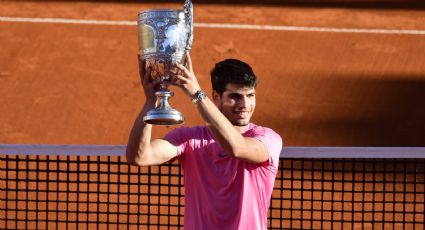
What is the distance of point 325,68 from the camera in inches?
538

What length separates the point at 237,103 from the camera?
4.47 m

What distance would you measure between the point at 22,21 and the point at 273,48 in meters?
3.66

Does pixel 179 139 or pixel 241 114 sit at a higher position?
pixel 241 114

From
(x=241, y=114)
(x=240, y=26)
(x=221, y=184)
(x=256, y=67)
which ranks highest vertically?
(x=240, y=26)

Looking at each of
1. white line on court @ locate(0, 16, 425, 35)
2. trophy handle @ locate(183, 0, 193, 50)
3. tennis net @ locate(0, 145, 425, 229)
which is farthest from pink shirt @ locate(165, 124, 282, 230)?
white line on court @ locate(0, 16, 425, 35)

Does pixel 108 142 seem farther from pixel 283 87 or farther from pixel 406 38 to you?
pixel 406 38

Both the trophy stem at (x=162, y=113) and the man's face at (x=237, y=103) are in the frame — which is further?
the man's face at (x=237, y=103)

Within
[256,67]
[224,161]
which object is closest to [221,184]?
[224,161]

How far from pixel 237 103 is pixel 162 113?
1.38 feet

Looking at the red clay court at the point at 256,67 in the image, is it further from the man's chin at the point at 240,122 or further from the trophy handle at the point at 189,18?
the trophy handle at the point at 189,18

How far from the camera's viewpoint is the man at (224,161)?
14.5 feet

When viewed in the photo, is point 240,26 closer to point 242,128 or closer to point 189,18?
point 242,128

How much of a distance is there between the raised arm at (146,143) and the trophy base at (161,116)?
120 millimetres

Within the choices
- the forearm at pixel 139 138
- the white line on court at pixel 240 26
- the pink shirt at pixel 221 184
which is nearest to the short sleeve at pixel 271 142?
the pink shirt at pixel 221 184
